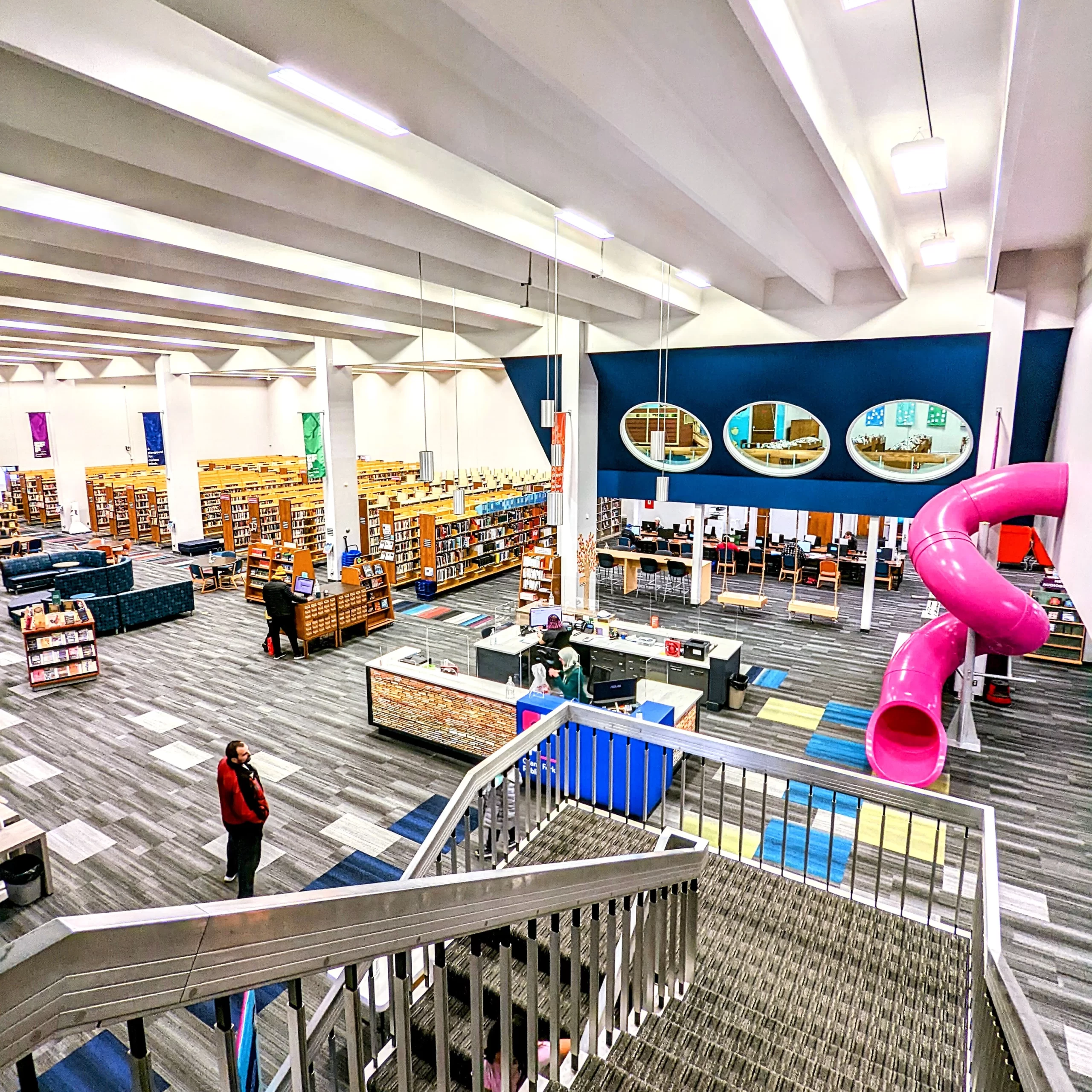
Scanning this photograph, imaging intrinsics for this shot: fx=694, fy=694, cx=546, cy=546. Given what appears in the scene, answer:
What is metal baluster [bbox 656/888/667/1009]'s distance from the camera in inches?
119

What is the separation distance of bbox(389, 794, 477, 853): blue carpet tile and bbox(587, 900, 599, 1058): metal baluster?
3.63m

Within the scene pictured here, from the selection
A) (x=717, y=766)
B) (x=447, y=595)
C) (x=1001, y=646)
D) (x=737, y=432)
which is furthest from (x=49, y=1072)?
(x=447, y=595)

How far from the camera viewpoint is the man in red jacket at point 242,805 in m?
5.18

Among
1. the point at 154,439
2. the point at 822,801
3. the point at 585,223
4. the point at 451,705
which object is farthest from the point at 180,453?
the point at 822,801

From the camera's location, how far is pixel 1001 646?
23.8 ft

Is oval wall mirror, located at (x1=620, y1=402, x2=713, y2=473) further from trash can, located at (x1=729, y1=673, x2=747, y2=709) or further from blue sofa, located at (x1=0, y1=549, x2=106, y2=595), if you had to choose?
blue sofa, located at (x1=0, y1=549, x2=106, y2=595)

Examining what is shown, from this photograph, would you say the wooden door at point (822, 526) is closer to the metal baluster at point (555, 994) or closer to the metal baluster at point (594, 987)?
the metal baluster at point (594, 987)

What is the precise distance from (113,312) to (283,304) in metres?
2.70

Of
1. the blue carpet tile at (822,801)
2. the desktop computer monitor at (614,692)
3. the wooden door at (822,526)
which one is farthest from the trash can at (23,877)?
the wooden door at (822,526)

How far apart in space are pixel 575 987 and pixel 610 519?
1974 cm

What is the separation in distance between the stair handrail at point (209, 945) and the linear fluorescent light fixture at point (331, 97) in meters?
3.51

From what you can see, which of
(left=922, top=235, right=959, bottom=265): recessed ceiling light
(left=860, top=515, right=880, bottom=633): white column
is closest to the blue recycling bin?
(left=922, top=235, right=959, bottom=265): recessed ceiling light

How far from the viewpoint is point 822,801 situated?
295 inches

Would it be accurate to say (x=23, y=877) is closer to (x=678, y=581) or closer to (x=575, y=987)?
(x=575, y=987)
